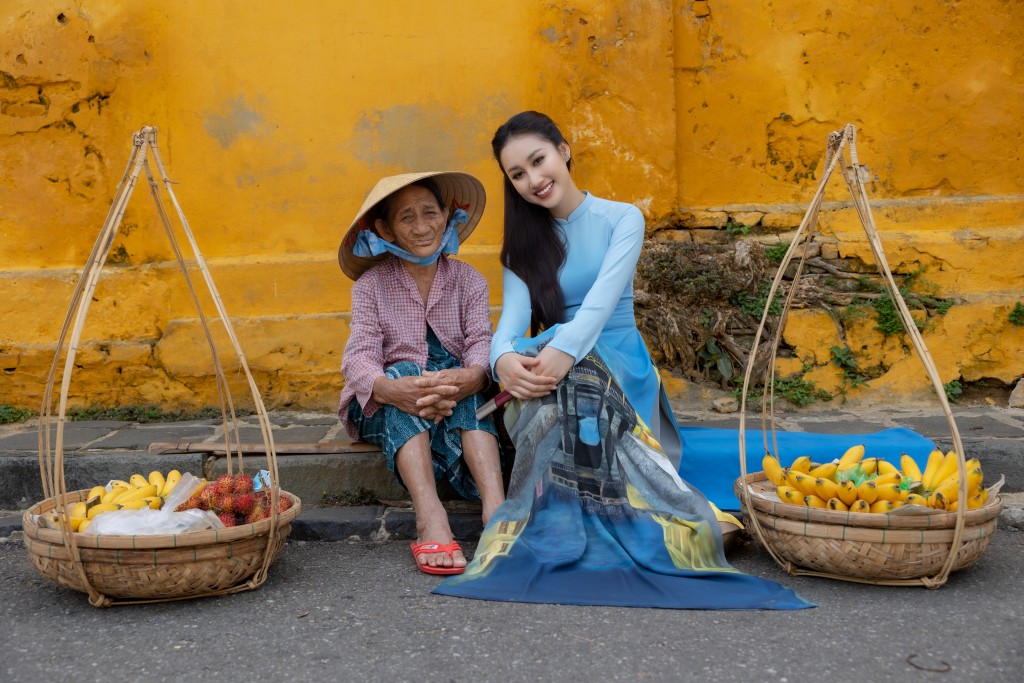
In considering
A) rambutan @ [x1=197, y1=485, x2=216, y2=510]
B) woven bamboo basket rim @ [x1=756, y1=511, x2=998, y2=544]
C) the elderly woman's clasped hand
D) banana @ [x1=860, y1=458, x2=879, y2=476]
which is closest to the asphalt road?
woven bamboo basket rim @ [x1=756, y1=511, x2=998, y2=544]

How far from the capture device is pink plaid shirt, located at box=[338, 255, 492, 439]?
3344mm

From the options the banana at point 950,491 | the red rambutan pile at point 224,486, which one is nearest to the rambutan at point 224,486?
the red rambutan pile at point 224,486

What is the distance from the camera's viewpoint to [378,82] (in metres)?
4.40

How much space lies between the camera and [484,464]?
3232 millimetres

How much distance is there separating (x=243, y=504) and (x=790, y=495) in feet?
5.20

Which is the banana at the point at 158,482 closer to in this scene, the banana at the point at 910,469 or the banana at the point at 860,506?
the banana at the point at 860,506

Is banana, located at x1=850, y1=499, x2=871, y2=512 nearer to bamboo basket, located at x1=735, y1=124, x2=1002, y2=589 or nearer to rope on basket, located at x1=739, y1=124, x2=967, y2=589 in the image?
bamboo basket, located at x1=735, y1=124, x2=1002, y2=589

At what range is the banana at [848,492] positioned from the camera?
272 centimetres

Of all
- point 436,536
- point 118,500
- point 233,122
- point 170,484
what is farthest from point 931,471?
point 233,122

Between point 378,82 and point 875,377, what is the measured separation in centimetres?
262

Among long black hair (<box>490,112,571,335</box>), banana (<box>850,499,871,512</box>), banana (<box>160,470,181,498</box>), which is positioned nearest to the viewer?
banana (<box>850,499,871,512</box>)

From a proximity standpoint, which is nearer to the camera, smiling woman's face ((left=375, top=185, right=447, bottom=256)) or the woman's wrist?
the woman's wrist

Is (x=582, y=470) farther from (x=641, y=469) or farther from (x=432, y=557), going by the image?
(x=432, y=557)

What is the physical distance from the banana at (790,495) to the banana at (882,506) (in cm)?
19
